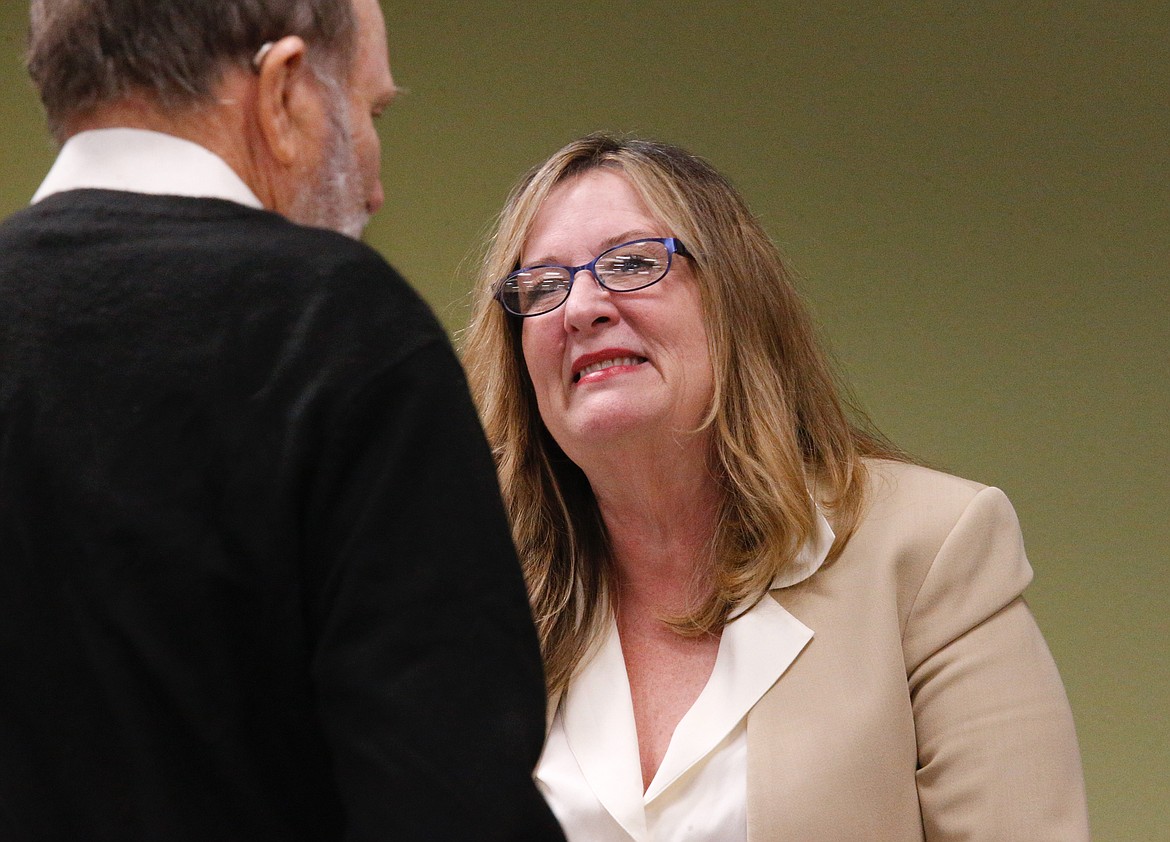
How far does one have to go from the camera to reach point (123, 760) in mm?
772

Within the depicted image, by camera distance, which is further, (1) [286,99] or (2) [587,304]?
(2) [587,304]

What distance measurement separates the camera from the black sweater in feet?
2.49

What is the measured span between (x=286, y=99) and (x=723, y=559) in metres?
1.21

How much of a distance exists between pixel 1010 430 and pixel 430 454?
2.83 m

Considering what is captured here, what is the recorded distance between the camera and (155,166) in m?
0.83

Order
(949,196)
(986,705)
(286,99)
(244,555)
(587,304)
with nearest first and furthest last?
(244,555), (286,99), (986,705), (587,304), (949,196)

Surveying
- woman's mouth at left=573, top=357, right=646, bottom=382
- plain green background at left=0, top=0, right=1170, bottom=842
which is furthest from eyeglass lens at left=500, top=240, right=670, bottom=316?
plain green background at left=0, top=0, right=1170, bottom=842

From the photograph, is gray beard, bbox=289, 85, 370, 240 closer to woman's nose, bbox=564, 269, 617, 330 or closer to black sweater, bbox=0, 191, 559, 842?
black sweater, bbox=0, 191, 559, 842

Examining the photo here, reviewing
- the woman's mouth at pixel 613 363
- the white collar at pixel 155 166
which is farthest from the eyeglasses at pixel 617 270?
the white collar at pixel 155 166

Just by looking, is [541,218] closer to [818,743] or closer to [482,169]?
Result: [818,743]

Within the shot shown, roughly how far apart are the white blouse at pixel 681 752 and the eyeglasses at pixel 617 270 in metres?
0.46

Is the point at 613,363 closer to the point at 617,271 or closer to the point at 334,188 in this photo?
the point at 617,271

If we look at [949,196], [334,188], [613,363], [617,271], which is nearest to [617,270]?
[617,271]

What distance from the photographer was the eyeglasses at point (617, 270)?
1.94 meters
